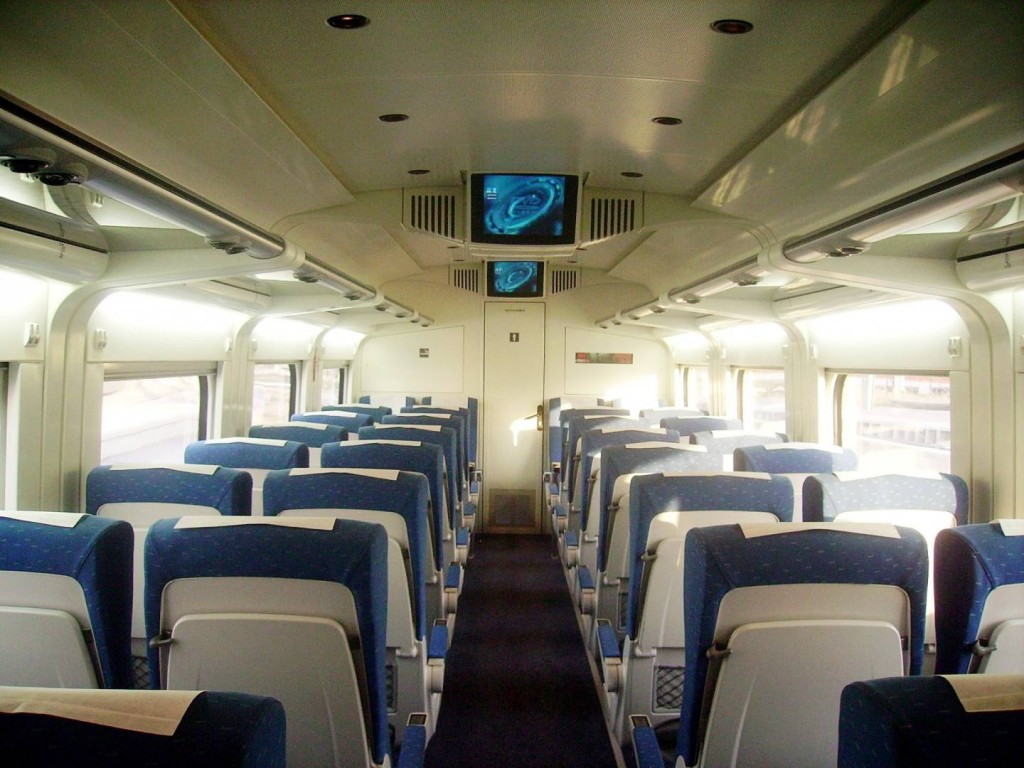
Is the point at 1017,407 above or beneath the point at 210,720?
above

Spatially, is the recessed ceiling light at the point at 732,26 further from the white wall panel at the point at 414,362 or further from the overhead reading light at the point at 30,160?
the white wall panel at the point at 414,362

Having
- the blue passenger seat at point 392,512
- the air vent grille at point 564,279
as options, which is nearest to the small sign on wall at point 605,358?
the air vent grille at point 564,279

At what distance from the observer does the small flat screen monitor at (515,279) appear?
29.5 feet

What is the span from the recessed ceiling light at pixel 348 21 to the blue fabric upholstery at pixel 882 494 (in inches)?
103

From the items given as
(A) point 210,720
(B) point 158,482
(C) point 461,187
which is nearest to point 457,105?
(C) point 461,187

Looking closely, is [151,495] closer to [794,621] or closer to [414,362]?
[794,621]

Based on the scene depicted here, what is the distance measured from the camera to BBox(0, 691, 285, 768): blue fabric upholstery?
0.92 metres

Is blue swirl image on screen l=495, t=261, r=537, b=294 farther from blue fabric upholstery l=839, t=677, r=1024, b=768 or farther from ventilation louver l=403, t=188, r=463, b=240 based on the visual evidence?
blue fabric upholstery l=839, t=677, r=1024, b=768

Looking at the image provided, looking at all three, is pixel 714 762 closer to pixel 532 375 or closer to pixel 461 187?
pixel 461 187

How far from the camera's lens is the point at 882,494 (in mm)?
2979

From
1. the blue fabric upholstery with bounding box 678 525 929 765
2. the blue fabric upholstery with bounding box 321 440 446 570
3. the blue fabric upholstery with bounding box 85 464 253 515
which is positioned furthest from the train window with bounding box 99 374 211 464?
the blue fabric upholstery with bounding box 678 525 929 765

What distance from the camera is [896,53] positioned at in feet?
6.59

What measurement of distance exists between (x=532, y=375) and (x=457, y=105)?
22.7ft

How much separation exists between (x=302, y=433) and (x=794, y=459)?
3.88 m
